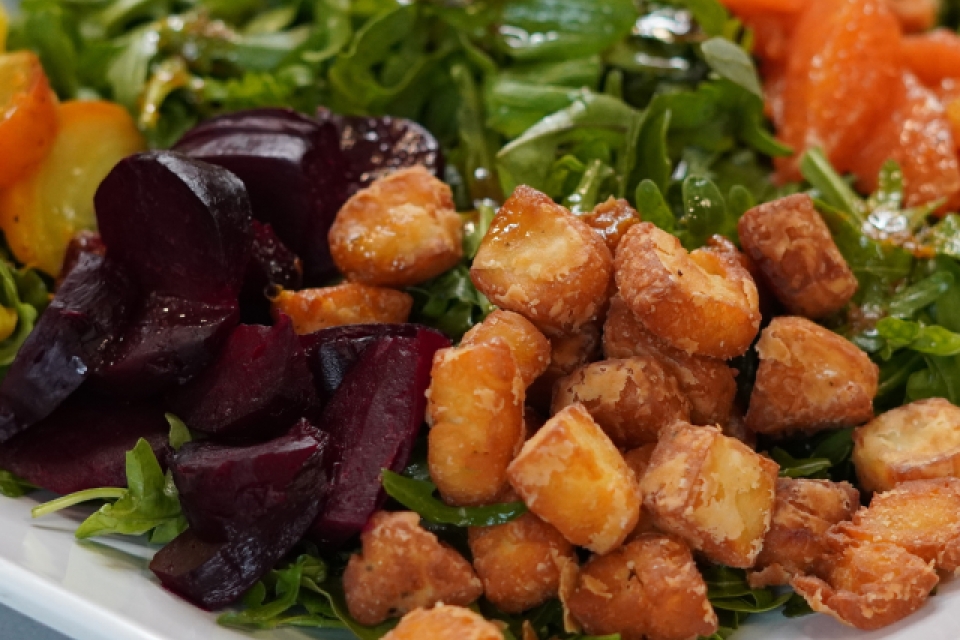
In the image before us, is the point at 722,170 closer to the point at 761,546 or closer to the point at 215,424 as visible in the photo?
the point at 761,546

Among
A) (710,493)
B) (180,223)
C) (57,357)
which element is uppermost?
(180,223)

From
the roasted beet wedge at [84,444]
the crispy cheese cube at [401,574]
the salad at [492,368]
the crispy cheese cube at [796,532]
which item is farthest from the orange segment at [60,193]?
the crispy cheese cube at [796,532]

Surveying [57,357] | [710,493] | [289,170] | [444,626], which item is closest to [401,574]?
[444,626]

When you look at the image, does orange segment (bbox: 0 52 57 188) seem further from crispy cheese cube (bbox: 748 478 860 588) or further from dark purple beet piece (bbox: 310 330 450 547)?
crispy cheese cube (bbox: 748 478 860 588)

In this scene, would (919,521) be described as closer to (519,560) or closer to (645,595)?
(645,595)

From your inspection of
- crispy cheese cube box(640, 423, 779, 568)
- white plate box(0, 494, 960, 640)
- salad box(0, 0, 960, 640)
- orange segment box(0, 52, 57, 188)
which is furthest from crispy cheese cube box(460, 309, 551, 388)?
orange segment box(0, 52, 57, 188)

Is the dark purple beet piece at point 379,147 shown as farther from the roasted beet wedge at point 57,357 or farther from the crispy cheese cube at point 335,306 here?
the roasted beet wedge at point 57,357
